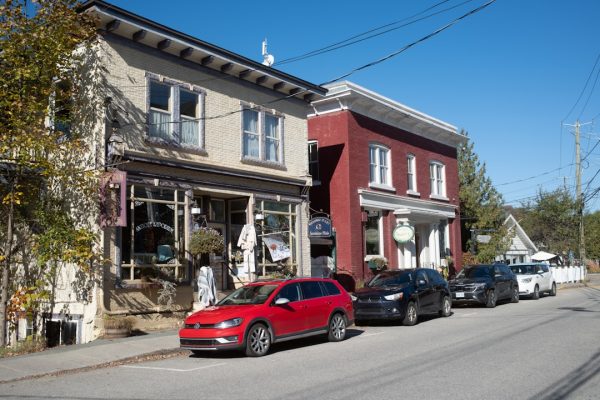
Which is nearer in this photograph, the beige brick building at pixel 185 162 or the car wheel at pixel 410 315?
the beige brick building at pixel 185 162

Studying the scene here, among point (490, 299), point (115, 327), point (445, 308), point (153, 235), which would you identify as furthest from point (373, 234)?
point (115, 327)

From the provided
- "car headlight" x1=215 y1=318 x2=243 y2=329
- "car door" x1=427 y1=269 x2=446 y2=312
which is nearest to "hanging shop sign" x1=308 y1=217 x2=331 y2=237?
"car door" x1=427 y1=269 x2=446 y2=312

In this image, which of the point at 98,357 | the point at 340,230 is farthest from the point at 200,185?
the point at 340,230

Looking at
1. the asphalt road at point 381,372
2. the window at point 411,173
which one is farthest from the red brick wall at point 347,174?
the asphalt road at point 381,372

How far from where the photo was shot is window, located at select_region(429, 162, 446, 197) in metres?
30.7

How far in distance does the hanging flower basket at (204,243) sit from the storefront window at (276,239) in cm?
305

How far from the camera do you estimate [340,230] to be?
78.9 feet

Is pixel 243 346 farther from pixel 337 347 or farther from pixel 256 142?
pixel 256 142

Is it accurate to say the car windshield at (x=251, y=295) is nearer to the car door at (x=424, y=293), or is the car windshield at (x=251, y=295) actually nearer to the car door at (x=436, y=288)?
the car door at (x=424, y=293)

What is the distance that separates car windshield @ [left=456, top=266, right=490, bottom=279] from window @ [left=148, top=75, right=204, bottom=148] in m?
11.4

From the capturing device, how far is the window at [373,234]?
25.3 metres

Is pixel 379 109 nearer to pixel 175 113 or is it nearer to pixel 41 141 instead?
pixel 175 113

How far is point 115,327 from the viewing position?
1441cm

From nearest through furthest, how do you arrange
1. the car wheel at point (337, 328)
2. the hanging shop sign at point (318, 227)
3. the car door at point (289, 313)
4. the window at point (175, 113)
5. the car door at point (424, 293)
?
1. the car door at point (289, 313)
2. the car wheel at point (337, 328)
3. the window at point (175, 113)
4. the car door at point (424, 293)
5. the hanging shop sign at point (318, 227)
